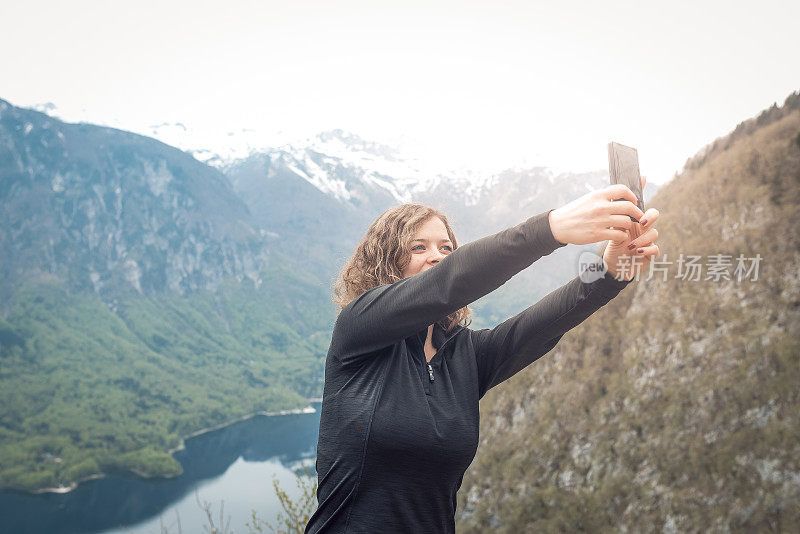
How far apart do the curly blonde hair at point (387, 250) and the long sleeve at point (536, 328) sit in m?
0.13

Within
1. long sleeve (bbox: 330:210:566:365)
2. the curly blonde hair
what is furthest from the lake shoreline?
long sleeve (bbox: 330:210:566:365)

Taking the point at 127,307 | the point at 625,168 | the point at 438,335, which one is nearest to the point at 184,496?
the point at 438,335

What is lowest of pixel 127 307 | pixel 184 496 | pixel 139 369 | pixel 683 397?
pixel 184 496

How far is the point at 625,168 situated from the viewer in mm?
1153

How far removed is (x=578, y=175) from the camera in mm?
124688

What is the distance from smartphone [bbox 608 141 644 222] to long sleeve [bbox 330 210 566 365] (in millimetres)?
228

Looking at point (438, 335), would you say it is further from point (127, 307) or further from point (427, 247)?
point (127, 307)

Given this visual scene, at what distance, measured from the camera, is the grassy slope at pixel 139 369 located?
7494 centimetres

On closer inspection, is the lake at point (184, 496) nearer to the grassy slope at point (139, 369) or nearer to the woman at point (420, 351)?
the grassy slope at point (139, 369)

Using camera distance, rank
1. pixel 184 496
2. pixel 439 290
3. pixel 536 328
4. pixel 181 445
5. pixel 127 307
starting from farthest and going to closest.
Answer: pixel 127 307
pixel 181 445
pixel 184 496
pixel 536 328
pixel 439 290

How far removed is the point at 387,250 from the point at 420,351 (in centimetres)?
29

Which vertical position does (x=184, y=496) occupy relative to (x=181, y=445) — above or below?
above

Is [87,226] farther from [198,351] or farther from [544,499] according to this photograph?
[544,499]

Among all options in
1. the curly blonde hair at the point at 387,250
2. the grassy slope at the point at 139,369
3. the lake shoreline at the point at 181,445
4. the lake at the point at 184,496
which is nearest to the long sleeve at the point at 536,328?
the curly blonde hair at the point at 387,250
